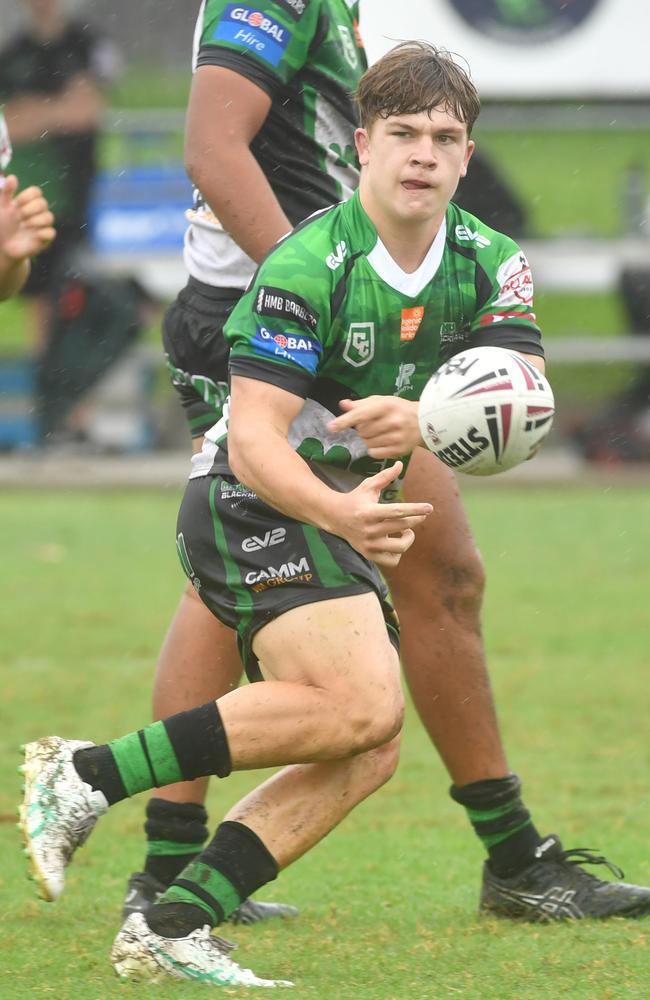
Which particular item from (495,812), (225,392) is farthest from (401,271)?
(495,812)

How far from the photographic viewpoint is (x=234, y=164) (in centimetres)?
425

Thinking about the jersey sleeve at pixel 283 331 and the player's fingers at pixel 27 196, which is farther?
the player's fingers at pixel 27 196

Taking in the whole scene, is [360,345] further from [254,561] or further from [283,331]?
[254,561]

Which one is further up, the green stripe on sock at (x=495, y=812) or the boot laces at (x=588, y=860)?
the green stripe on sock at (x=495, y=812)

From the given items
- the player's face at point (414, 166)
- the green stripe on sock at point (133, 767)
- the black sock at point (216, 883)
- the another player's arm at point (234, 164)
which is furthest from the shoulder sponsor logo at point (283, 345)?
the black sock at point (216, 883)

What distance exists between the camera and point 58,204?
15750 millimetres

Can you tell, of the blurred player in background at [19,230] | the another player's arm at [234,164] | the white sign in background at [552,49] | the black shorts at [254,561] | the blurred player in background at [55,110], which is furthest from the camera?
the white sign in background at [552,49]

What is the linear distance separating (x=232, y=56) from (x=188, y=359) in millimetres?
735

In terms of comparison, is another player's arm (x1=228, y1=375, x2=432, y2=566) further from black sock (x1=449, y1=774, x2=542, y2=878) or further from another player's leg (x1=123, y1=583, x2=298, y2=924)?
black sock (x1=449, y1=774, x2=542, y2=878)

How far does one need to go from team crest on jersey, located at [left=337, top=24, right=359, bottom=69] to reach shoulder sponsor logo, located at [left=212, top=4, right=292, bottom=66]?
0.20 meters

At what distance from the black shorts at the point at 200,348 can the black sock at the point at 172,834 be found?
3.00ft

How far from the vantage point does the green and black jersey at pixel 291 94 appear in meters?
4.28

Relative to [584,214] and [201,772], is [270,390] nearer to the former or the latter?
[201,772]

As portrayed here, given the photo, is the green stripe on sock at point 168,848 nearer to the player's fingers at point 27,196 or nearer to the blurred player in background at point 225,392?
the blurred player in background at point 225,392
